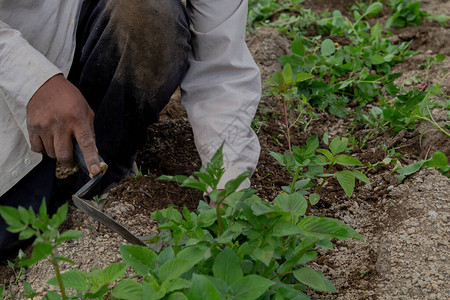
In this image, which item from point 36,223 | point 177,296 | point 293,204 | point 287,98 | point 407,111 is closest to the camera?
point 36,223

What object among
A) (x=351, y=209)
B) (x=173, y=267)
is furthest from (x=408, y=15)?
(x=173, y=267)

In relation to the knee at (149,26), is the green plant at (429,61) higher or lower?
lower

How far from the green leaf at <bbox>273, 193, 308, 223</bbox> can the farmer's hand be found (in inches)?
22.6

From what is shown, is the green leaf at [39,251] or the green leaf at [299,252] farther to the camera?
the green leaf at [299,252]

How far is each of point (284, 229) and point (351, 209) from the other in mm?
792

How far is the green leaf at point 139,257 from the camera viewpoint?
1347 mm

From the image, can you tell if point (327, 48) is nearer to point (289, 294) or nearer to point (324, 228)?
point (324, 228)

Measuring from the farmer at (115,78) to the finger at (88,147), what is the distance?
0.02m

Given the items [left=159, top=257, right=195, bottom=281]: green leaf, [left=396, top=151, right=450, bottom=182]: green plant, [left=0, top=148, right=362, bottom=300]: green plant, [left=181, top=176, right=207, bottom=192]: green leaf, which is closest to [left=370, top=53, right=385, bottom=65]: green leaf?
[left=396, top=151, right=450, bottom=182]: green plant

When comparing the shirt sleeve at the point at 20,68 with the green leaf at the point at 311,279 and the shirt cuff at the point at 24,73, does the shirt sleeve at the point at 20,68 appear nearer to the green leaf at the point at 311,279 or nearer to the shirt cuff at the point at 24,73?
the shirt cuff at the point at 24,73

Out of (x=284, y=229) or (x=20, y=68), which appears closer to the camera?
(x=284, y=229)

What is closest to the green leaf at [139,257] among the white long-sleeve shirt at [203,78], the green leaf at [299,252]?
the green leaf at [299,252]

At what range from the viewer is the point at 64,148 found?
1780mm

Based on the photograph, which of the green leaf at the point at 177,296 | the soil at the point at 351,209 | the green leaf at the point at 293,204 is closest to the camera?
the green leaf at the point at 177,296
